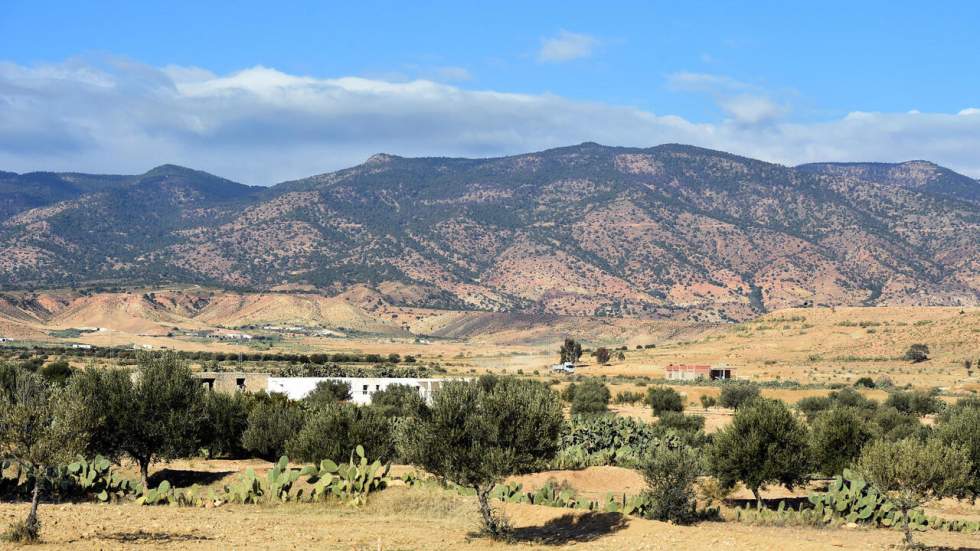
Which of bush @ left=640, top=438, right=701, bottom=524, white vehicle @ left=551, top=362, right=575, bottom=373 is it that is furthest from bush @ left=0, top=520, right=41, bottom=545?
white vehicle @ left=551, top=362, right=575, bottom=373

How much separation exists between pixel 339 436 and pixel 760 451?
46.5 feet

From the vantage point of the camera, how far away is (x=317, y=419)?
36.3 m

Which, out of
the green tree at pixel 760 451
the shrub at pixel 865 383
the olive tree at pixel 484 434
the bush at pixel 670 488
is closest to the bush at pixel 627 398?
the shrub at pixel 865 383

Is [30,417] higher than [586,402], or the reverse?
[30,417]

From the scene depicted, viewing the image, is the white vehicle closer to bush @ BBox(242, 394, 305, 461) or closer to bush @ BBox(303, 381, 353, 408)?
bush @ BBox(303, 381, 353, 408)

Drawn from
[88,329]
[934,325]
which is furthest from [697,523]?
[88,329]

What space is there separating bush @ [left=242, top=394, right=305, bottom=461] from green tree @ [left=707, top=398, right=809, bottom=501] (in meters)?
16.7

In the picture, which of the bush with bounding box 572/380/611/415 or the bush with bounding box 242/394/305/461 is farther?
the bush with bounding box 572/380/611/415

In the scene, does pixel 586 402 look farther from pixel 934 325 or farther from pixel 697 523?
pixel 934 325

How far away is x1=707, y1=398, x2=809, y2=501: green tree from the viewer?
32844mm

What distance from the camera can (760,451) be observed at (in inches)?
1299

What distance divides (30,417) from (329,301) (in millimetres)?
162033

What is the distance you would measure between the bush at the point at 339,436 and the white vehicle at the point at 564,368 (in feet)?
226

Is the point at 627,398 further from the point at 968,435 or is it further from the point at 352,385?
the point at 968,435
